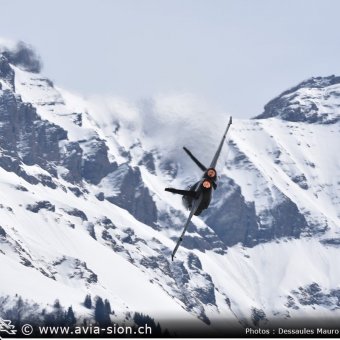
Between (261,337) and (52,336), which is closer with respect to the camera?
(52,336)

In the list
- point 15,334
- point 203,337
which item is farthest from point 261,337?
point 15,334

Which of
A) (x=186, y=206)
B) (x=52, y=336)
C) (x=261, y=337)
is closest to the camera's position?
(x=52, y=336)

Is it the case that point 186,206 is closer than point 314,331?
No

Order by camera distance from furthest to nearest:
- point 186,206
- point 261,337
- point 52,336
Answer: point 186,206, point 261,337, point 52,336

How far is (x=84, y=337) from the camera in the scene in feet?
324

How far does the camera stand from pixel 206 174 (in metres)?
107

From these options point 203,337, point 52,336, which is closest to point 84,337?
point 52,336

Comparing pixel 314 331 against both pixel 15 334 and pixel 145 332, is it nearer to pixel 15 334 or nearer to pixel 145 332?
pixel 145 332

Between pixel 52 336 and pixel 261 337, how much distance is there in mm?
18347

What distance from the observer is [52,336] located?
98.3 m

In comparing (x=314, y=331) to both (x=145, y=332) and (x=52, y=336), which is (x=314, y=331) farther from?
(x=52, y=336)

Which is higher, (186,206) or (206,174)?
(206,174)

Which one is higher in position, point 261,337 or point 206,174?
point 206,174

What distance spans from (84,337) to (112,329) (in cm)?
401
